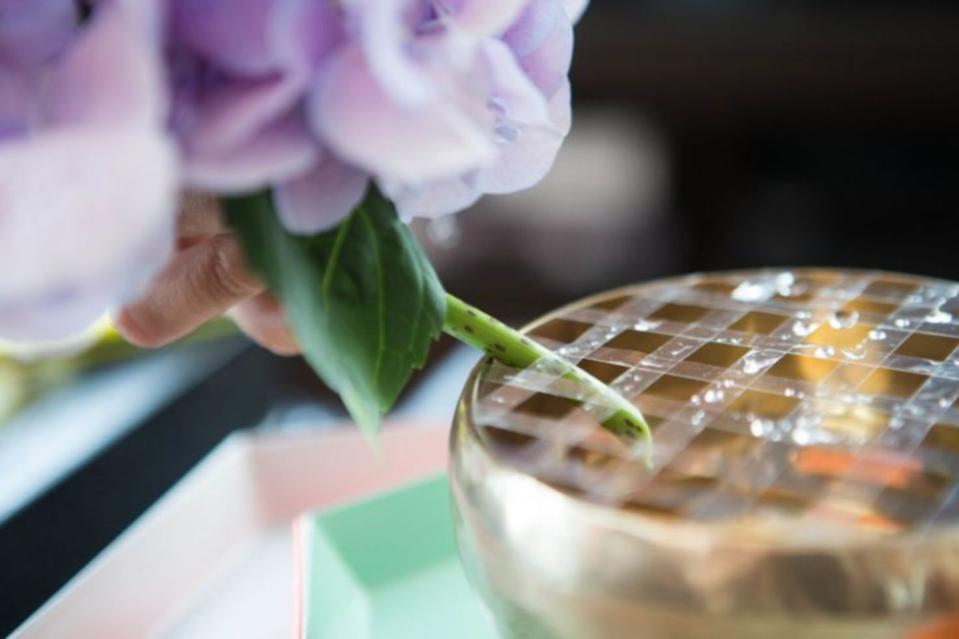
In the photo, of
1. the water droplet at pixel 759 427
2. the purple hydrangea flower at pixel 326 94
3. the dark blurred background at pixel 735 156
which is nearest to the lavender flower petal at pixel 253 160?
the purple hydrangea flower at pixel 326 94

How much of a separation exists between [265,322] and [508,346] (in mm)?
69

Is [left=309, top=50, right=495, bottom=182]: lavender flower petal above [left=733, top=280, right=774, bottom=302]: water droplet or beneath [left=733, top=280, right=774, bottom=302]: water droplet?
above

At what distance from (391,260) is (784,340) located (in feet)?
0.36

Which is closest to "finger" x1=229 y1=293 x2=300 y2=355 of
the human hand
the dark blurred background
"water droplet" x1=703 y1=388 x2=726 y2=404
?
the human hand

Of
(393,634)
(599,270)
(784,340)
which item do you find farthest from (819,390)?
(599,270)

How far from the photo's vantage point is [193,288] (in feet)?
0.91

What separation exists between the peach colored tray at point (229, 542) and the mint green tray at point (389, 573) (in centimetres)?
3

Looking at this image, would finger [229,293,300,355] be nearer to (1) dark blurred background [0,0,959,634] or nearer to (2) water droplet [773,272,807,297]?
(2) water droplet [773,272,807,297]

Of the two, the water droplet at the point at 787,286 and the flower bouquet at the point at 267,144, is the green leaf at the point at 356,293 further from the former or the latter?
the water droplet at the point at 787,286

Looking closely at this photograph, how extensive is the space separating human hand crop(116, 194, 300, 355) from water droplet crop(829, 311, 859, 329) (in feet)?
0.46

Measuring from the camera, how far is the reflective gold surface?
0.21 metres

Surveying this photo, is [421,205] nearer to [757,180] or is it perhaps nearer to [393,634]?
[393,634]

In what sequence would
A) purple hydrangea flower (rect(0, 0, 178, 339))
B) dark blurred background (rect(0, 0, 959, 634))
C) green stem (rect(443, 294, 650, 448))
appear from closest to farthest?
purple hydrangea flower (rect(0, 0, 178, 339)) < green stem (rect(443, 294, 650, 448)) < dark blurred background (rect(0, 0, 959, 634))

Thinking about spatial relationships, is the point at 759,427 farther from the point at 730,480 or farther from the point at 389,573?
the point at 389,573
